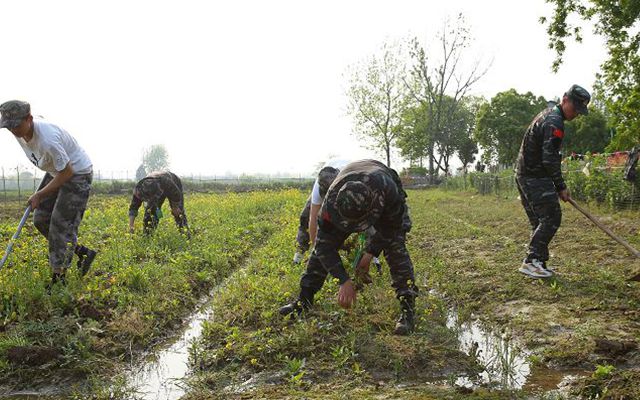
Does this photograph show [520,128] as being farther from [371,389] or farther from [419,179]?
[371,389]

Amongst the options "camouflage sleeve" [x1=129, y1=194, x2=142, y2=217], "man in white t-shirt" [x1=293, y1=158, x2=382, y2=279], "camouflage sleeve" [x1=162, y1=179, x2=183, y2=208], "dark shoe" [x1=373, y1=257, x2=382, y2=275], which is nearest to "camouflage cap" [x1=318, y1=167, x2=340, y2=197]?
"man in white t-shirt" [x1=293, y1=158, x2=382, y2=279]

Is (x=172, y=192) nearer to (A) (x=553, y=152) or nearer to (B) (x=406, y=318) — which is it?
(B) (x=406, y=318)

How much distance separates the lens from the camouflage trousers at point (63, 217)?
4.55 metres

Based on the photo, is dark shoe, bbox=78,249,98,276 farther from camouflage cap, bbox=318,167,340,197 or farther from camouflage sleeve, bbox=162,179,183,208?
camouflage sleeve, bbox=162,179,183,208

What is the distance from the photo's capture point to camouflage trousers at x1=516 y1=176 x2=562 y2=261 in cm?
502

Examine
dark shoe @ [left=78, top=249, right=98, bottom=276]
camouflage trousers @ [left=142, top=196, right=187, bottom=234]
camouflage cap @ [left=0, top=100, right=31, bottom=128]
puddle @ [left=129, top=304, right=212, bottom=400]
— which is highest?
camouflage cap @ [left=0, top=100, right=31, bottom=128]

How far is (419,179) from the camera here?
45.7 m

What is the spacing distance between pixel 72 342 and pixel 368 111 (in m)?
Answer: 44.7

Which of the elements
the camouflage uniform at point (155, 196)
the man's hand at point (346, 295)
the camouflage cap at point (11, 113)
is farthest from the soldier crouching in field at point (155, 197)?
the man's hand at point (346, 295)

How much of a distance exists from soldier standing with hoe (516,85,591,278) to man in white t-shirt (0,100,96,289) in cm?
480

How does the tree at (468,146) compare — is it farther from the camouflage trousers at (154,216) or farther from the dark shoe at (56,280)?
the dark shoe at (56,280)

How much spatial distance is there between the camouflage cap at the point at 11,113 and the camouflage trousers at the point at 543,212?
5187 mm

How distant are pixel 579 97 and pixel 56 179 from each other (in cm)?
542

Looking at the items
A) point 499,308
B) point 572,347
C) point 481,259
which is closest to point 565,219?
point 481,259
